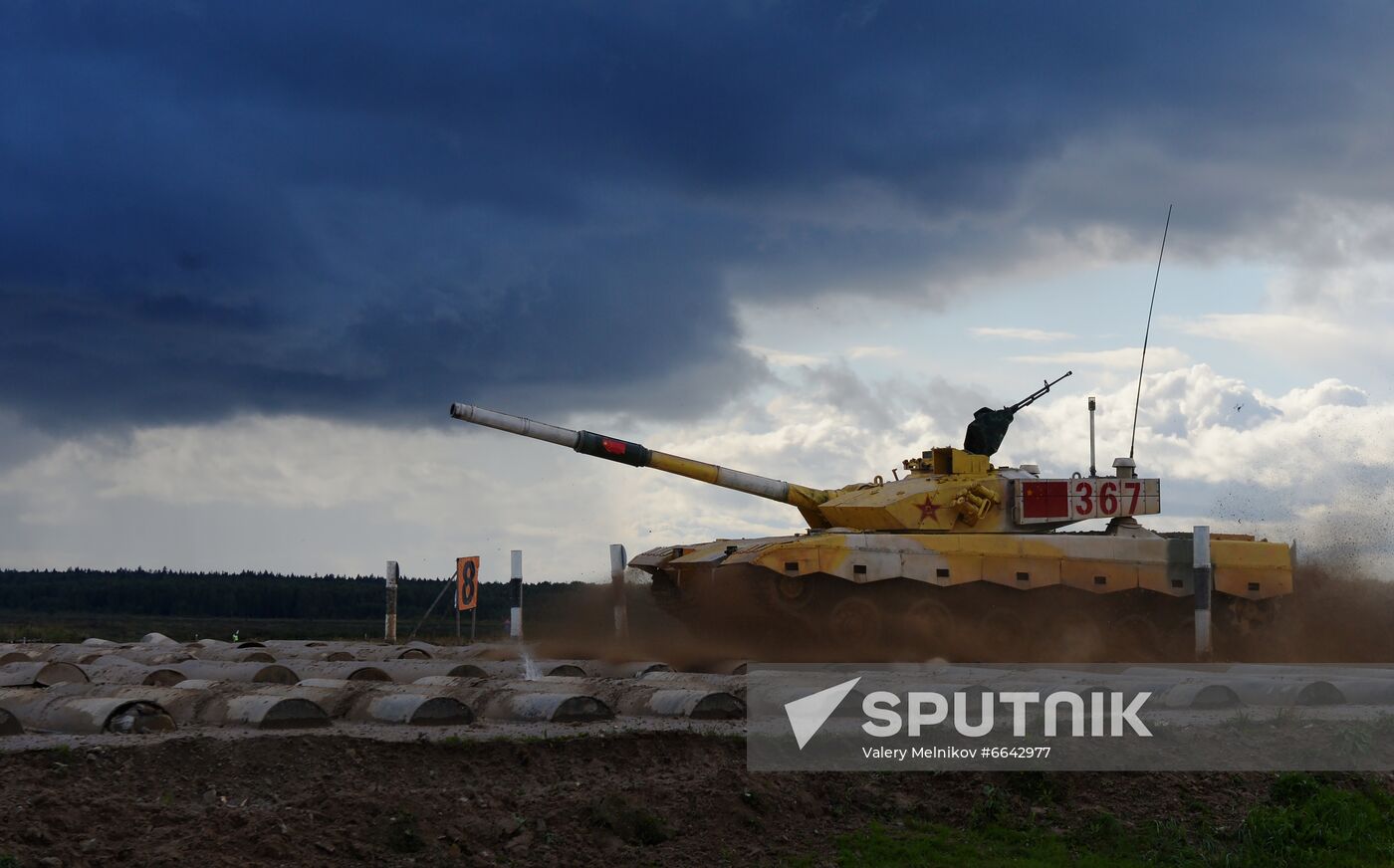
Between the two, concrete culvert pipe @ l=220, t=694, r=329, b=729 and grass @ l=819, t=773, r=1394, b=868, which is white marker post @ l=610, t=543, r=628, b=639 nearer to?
concrete culvert pipe @ l=220, t=694, r=329, b=729

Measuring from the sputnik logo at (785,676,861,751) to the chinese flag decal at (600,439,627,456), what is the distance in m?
10.8

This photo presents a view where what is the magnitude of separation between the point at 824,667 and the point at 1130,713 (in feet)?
19.6

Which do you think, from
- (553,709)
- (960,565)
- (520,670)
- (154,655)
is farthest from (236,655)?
(960,565)

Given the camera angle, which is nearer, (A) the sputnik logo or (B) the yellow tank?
(A) the sputnik logo

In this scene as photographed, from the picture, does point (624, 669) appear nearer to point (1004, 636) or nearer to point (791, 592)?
point (791, 592)

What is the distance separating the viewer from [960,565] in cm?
2262

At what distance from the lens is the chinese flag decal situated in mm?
24562

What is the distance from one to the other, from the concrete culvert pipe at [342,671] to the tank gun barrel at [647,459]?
5.38 meters

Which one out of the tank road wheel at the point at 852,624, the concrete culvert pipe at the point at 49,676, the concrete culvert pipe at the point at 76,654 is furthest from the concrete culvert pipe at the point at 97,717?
the tank road wheel at the point at 852,624

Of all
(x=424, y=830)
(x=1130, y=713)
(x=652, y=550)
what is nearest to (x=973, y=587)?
(x=652, y=550)

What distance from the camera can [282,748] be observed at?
11992 mm

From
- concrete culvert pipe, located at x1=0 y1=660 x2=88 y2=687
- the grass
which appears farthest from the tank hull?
the grass

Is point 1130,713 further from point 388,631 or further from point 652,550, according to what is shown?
point 388,631

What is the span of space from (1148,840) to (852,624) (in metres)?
11.2
